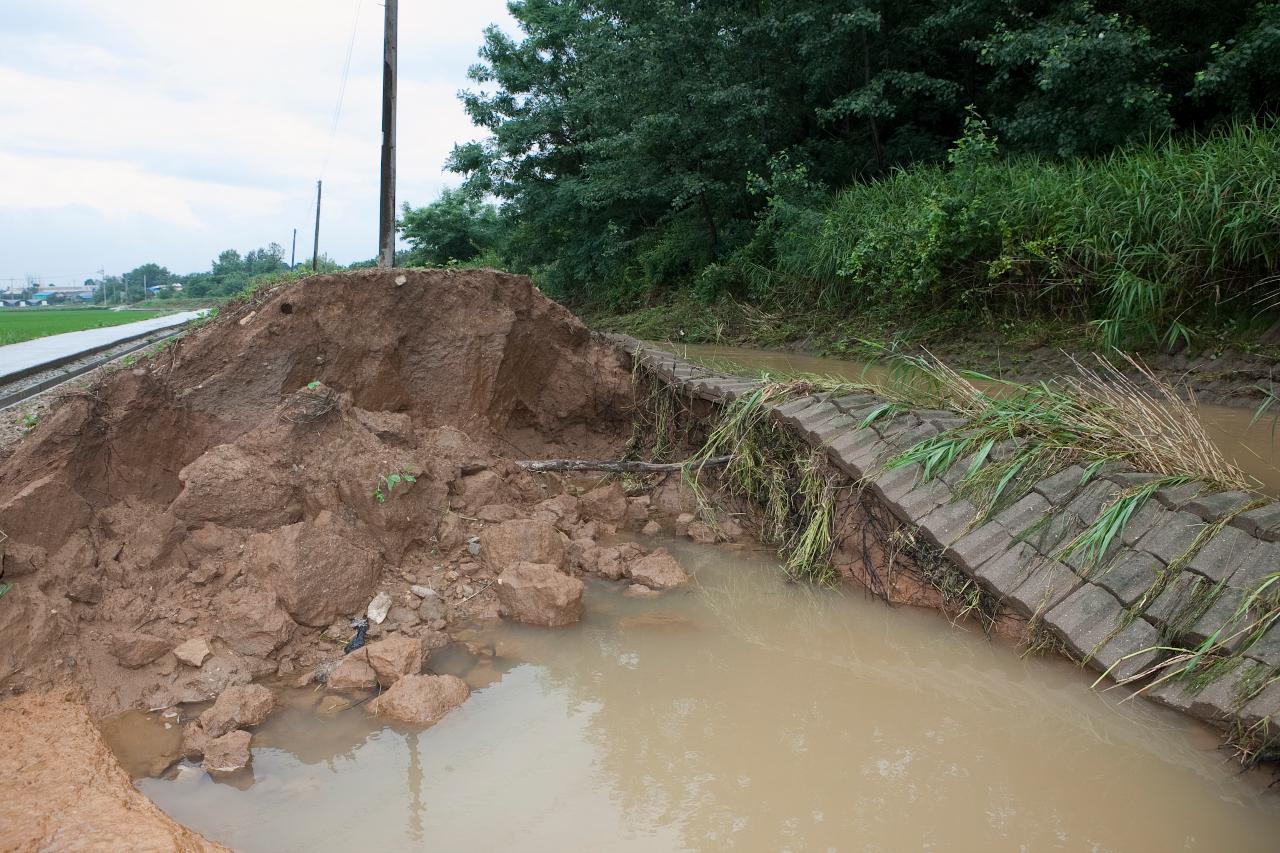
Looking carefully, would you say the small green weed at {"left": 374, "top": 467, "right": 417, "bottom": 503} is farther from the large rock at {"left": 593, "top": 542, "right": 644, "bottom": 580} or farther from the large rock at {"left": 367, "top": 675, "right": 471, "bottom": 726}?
the large rock at {"left": 367, "top": 675, "right": 471, "bottom": 726}

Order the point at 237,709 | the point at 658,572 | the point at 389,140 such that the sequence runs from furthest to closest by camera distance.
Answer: the point at 389,140, the point at 658,572, the point at 237,709

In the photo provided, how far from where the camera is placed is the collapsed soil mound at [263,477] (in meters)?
3.30

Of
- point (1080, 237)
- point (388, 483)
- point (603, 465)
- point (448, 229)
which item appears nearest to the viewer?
point (388, 483)

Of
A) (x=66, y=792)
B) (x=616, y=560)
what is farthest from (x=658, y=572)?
(x=66, y=792)

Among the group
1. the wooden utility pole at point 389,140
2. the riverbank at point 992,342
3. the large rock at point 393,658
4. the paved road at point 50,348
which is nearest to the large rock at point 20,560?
the large rock at point 393,658

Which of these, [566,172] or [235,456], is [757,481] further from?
[566,172]

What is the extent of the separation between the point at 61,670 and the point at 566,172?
16.2 m

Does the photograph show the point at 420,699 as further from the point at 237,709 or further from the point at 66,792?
the point at 66,792

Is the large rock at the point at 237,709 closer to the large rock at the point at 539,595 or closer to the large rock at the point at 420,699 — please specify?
the large rock at the point at 420,699

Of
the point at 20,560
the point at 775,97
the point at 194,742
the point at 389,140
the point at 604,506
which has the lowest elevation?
the point at 194,742

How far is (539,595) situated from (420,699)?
886mm

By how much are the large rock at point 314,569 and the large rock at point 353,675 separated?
381 mm

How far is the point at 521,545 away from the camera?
4.27m

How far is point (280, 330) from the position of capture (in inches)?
186
